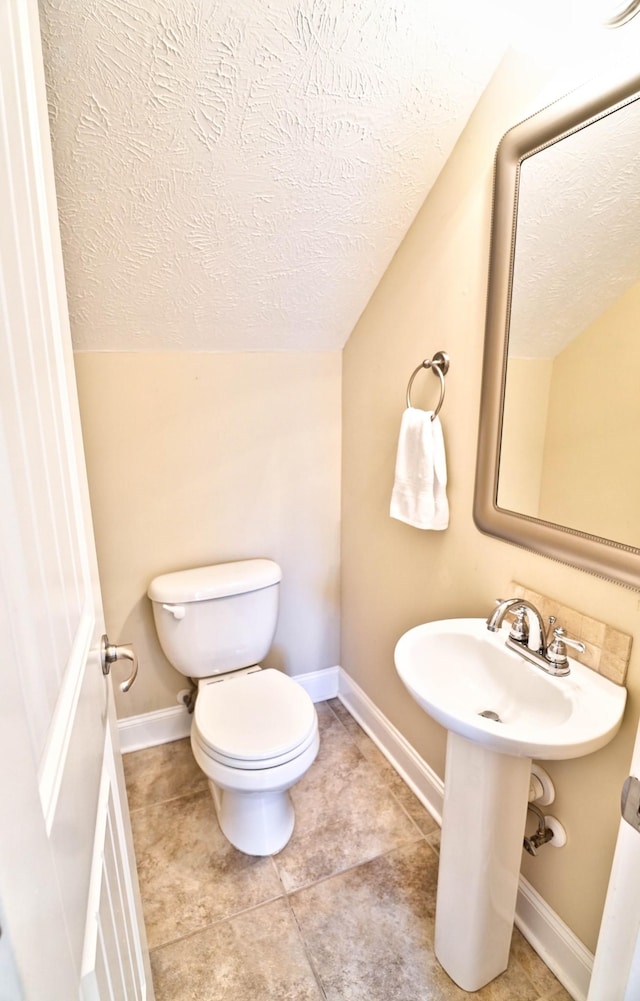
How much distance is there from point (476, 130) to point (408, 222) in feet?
0.96

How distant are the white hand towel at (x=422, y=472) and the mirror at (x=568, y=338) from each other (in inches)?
6.0

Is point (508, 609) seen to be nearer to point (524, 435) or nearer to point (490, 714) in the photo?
point (490, 714)

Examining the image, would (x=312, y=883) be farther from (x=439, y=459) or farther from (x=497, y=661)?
(x=439, y=459)

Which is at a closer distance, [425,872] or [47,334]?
[47,334]

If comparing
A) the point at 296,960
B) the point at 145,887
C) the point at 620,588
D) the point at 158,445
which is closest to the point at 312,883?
the point at 296,960

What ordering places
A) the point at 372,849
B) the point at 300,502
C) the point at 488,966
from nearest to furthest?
the point at 488,966, the point at 372,849, the point at 300,502

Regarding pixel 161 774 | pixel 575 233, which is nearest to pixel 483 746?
pixel 575 233

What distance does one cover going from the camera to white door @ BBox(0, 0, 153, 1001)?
0.35m

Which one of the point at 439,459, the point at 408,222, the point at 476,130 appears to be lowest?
the point at 439,459

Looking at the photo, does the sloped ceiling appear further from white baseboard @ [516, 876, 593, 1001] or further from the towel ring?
white baseboard @ [516, 876, 593, 1001]

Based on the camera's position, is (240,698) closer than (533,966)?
No

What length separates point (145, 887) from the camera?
141cm

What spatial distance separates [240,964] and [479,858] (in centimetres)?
69

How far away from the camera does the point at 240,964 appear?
1.21m
